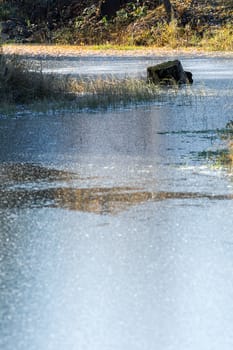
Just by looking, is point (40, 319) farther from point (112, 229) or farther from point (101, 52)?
point (101, 52)

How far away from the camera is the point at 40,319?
22.2ft

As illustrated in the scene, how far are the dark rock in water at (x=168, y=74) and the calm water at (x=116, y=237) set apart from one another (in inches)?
277

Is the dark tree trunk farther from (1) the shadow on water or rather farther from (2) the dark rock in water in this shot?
(1) the shadow on water

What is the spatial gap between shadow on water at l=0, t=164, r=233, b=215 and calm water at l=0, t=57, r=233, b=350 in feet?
0.06

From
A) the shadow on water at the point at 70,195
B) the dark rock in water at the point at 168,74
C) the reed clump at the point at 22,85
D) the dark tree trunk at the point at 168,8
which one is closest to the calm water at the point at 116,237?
the shadow on water at the point at 70,195

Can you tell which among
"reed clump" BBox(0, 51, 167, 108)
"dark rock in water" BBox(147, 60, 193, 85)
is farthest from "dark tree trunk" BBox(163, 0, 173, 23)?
A: "reed clump" BBox(0, 51, 167, 108)

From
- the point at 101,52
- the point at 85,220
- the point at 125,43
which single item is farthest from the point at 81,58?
the point at 85,220

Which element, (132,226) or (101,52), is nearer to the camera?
(132,226)

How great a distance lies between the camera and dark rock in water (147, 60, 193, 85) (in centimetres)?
2344

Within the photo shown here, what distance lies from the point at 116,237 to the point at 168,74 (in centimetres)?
1483

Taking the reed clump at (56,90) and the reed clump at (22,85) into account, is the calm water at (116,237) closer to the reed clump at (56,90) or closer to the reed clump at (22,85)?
the reed clump at (56,90)

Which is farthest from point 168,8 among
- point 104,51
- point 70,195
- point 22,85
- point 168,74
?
point 70,195

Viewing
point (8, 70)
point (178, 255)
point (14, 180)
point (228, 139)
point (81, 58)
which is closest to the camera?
point (178, 255)

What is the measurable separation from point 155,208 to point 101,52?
2945 cm
